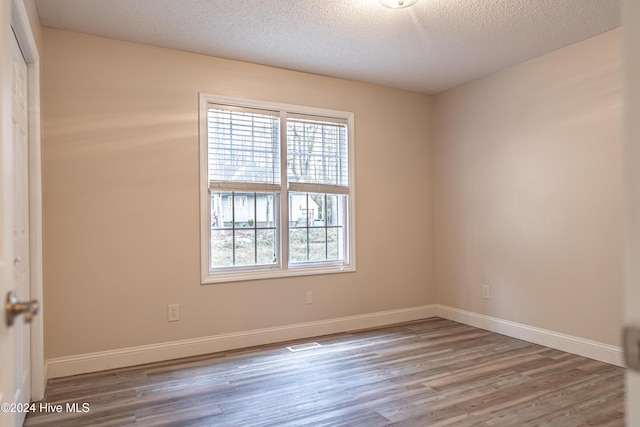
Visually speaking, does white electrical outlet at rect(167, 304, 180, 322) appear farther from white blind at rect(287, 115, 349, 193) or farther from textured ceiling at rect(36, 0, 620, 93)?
textured ceiling at rect(36, 0, 620, 93)

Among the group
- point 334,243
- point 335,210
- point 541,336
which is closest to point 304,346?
point 334,243

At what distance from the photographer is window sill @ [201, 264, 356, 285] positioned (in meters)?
3.49

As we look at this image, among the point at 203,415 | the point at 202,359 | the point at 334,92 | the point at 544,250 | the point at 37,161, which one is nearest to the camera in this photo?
the point at 203,415

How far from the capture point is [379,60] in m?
3.64

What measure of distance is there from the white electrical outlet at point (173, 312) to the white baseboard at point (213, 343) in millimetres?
190

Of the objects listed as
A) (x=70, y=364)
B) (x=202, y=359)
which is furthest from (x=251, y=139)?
(x=70, y=364)

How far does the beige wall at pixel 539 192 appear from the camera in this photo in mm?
3105

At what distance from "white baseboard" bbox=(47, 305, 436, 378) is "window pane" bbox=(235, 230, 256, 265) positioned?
2.05 feet

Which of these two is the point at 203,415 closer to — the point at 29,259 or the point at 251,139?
the point at 29,259

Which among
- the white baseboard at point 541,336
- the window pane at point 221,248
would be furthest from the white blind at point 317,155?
the white baseboard at point 541,336

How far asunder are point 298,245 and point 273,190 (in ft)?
1.94

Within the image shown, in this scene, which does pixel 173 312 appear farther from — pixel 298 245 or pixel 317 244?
pixel 317 244

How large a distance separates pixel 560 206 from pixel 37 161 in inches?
152

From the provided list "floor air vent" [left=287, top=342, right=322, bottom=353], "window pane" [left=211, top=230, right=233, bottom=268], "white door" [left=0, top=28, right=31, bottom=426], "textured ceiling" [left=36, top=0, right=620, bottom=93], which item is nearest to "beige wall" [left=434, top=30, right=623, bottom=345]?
"textured ceiling" [left=36, top=0, right=620, bottom=93]
